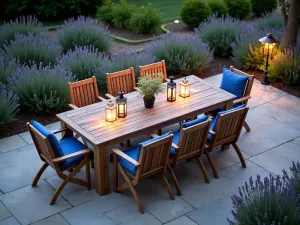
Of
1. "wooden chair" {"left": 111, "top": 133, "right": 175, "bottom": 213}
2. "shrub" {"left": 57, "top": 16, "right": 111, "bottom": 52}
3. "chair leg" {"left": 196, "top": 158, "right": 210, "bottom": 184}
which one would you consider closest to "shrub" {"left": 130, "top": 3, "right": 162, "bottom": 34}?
"shrub" {"left": 57, "top": 16, "right": 111, "bottom": 52}

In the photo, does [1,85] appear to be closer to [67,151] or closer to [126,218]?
[67,151]

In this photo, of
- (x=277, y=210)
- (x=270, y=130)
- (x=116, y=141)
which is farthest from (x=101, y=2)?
(x=277, y=210)

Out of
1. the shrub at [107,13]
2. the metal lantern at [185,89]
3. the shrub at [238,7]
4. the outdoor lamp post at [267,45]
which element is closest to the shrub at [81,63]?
the metal lantern at [185,89]

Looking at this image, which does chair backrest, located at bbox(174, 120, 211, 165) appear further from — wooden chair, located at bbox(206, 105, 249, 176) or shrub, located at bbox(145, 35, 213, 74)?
shrub, located at bbox(145, 35, 213, 74)

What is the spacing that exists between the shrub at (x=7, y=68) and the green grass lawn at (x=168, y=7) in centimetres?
574

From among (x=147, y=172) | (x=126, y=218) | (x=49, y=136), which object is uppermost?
(x=49, y=136)

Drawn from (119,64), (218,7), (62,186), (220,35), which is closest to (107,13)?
(218,7)

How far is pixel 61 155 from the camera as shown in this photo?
20.2 ft

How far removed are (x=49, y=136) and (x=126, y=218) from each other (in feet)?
4.14

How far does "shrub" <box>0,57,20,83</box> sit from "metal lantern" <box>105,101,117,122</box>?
9.70 ft

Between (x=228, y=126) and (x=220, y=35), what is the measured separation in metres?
4.63

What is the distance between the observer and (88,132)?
250 inches

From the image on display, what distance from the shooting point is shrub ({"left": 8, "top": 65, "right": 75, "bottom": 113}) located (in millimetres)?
8297

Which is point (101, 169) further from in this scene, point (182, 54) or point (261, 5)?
point (261, 5)
